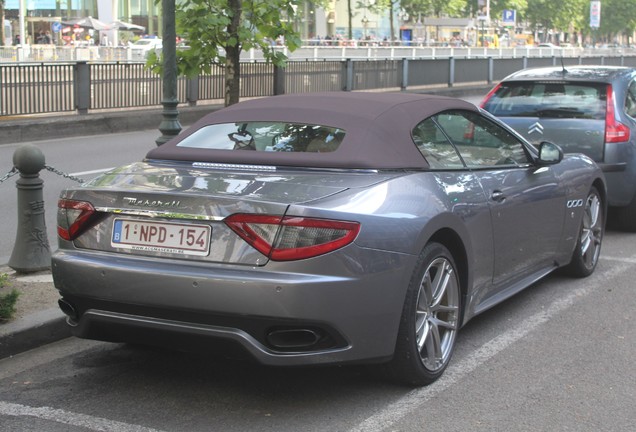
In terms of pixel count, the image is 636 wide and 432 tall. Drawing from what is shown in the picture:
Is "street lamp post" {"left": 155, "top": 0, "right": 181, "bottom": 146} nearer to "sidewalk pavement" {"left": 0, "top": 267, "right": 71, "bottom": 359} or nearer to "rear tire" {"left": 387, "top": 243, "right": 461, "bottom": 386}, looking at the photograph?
"sidewalk pavement" {"left": 0, "top": 267, "right": 71, "bottom": 359}

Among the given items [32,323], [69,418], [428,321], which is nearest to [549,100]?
[428,321]

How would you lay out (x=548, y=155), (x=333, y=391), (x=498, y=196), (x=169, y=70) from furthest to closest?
(x=169, y=70) → (x=548, y=155) → (x=498, y=196) → (x=333, y=391)

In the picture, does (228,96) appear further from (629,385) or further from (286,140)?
(629,385)

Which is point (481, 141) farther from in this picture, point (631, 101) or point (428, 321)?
point (631, 101)

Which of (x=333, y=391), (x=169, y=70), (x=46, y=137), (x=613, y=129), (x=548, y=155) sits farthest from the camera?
(x=46, y=137)

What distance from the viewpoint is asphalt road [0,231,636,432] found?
13.8 feet

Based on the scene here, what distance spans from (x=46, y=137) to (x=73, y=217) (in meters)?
13.3

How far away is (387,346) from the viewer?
4.35 metres

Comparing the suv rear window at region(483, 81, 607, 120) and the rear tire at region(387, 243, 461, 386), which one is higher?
the suv rear window at region(483, 81, 607, 120)

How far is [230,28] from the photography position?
9352 millimetres

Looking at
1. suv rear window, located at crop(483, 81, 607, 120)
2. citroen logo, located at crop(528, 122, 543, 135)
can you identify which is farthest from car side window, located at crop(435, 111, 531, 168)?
suv rear window, located at crop(483, 81, 607, 120)

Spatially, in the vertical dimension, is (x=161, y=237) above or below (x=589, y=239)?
above

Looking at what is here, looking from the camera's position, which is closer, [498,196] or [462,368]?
[462,368]

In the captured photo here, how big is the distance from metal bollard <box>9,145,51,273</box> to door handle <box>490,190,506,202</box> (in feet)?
10.4
